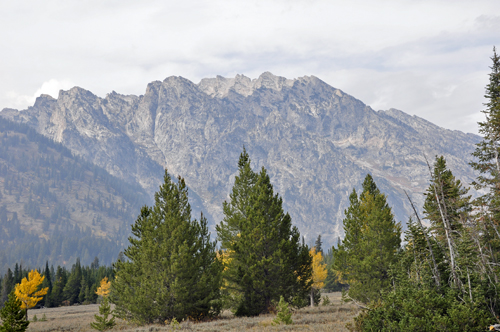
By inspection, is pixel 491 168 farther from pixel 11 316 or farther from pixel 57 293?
pixel 57 293

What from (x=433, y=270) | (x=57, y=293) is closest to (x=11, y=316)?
(x=433, y=270)

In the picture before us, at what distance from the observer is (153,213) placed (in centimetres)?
3022

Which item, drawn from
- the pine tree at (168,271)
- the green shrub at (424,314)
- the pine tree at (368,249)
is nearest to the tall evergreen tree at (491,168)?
the pine tree at (368,249)

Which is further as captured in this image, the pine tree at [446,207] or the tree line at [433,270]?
the pine tree at [446,207]

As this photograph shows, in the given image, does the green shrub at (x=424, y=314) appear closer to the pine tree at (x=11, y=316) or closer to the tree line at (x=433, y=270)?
the tree line at (x=433, y=270)

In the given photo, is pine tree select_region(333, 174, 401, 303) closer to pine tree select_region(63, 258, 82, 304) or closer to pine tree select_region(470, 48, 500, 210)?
pine tree select_region(470, 48, 500, 210)

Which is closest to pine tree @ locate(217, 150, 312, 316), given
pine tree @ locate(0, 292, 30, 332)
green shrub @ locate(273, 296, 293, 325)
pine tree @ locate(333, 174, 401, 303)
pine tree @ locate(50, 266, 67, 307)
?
pine tree @ locate(333, 174, 401, 303)

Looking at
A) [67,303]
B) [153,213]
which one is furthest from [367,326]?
[67,303]

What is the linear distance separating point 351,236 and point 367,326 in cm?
2111

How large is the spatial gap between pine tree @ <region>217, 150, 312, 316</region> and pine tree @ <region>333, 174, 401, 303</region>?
567 centimetres

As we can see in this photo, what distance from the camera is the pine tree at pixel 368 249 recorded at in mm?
34125

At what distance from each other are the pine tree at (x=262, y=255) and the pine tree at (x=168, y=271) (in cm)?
194

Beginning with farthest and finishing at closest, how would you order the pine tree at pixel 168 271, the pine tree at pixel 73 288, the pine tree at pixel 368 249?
1. the pine tree at pixel 73 288
2. the pine tree at pixel 368 249
3. the pine tree at pixel 168 271

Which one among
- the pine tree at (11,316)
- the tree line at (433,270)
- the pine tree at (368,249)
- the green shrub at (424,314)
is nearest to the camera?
the green shrub at (424,314)
